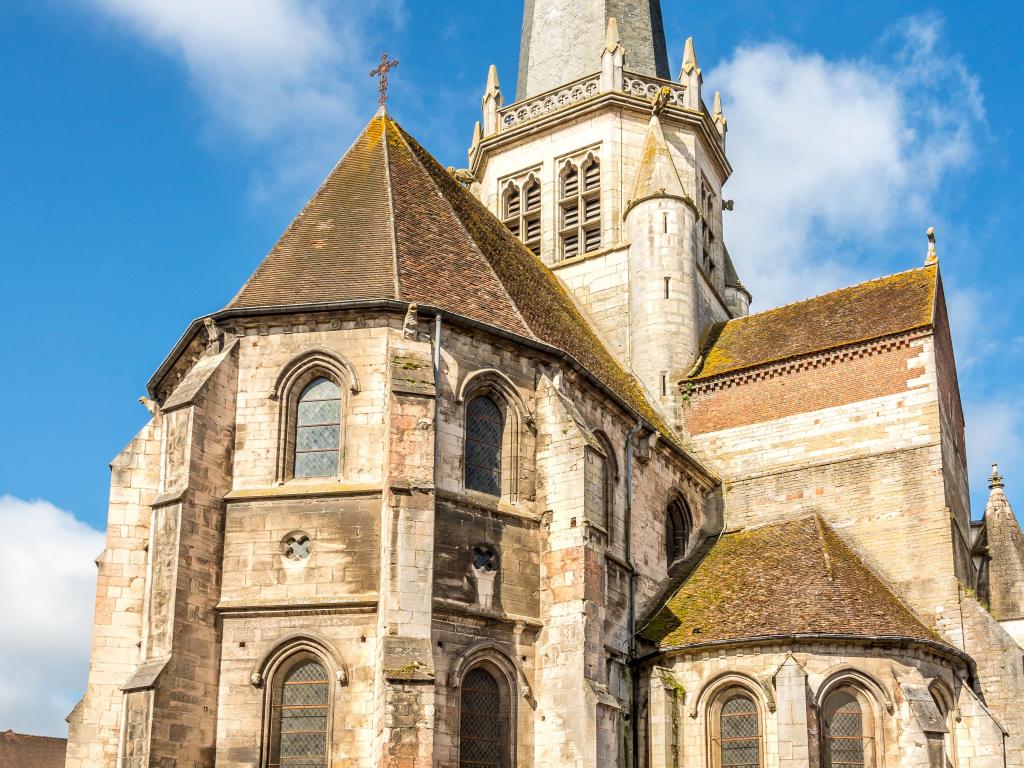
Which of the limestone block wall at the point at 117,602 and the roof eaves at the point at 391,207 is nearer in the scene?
the limestone block wall at the point at 117,602

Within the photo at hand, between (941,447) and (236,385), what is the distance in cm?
1504

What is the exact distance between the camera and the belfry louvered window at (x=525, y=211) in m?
36.0

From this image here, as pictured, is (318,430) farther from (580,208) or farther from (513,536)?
(580,208)

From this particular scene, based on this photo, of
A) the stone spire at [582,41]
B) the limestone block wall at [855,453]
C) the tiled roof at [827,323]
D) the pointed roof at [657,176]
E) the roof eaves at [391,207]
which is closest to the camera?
the roof eaves at [391,207]

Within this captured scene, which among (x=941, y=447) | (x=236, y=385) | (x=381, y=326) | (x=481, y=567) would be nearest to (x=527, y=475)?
(x=481, y=567)

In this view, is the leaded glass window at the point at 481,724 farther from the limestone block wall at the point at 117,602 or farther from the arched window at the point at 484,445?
the limestone block wall at the point at 117,602

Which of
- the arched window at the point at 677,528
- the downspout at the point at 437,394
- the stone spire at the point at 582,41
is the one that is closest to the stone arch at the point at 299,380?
the downspout at the point at 437,394

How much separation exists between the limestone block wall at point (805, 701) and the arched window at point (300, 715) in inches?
266

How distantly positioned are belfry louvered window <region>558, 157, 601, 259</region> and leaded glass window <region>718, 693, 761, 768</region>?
14.6 m

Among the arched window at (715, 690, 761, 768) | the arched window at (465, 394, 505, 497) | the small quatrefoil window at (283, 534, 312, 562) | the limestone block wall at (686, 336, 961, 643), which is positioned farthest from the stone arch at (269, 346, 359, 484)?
the limestone block wall at (686, 336, 961, 643)

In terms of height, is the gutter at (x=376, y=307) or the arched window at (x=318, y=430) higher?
the gutter at (x=376, y=307)

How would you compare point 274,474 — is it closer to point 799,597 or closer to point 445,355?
point 445,355

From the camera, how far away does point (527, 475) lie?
2258 centimetres

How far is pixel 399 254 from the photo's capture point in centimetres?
2323
